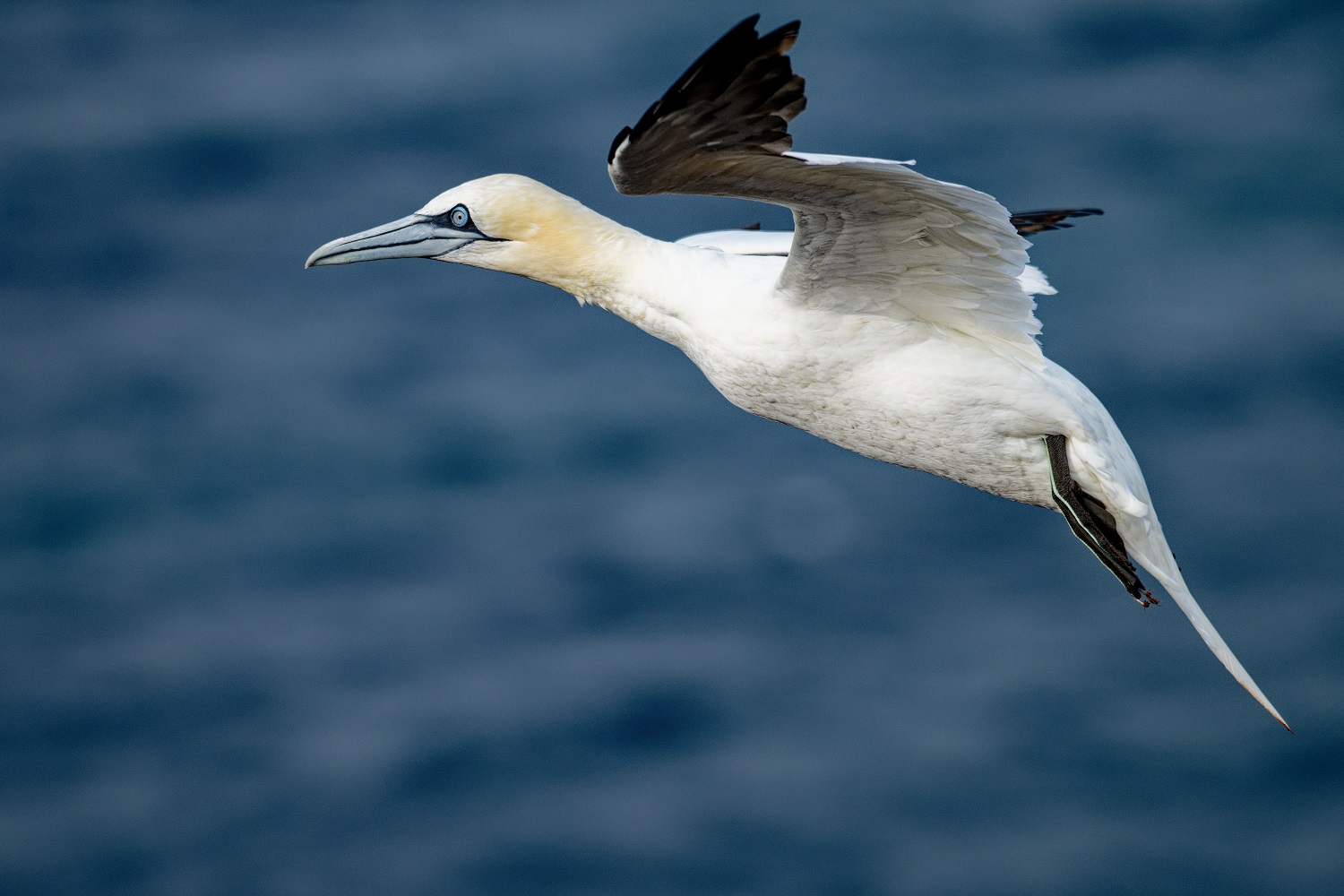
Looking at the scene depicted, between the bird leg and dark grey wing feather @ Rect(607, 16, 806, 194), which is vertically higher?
dark grey wing feather @ Rect(607, 16, 806, 194)

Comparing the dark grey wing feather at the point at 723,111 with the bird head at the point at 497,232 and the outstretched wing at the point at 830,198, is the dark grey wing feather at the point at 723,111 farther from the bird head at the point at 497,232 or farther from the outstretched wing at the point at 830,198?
the bird head at the point at 497,232

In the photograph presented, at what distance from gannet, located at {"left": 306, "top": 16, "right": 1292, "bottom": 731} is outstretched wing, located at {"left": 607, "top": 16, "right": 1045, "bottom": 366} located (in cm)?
1

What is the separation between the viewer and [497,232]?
8648mm

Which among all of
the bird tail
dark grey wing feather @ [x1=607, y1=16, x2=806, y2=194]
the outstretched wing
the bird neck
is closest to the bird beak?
the bird neck

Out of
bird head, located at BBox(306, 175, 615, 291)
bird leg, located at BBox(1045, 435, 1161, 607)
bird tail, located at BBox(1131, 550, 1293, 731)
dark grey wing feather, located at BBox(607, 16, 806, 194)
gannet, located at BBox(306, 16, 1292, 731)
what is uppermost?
bird head, located at BBox(306, 175, 615, 291)

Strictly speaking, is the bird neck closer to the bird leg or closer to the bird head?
the bird head

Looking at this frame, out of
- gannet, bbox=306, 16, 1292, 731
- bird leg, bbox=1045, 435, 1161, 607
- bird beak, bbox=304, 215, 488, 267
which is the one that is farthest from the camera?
bird beak, bbox=304, 215, 488, 267

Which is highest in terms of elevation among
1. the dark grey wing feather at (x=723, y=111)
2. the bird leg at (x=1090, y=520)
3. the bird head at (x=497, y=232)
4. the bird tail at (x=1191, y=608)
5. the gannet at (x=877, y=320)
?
the bird head at (x=497, y=232)

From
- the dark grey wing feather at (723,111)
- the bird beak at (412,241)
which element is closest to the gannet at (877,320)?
the bird beak at (412,241)

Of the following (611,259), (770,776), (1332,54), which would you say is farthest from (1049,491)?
(1332,54)

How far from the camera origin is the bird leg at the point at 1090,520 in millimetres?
8086

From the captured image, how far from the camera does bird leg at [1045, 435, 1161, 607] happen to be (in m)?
8.09

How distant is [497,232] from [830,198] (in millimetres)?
2016

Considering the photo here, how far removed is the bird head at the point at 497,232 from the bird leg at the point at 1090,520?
219 centimetres
